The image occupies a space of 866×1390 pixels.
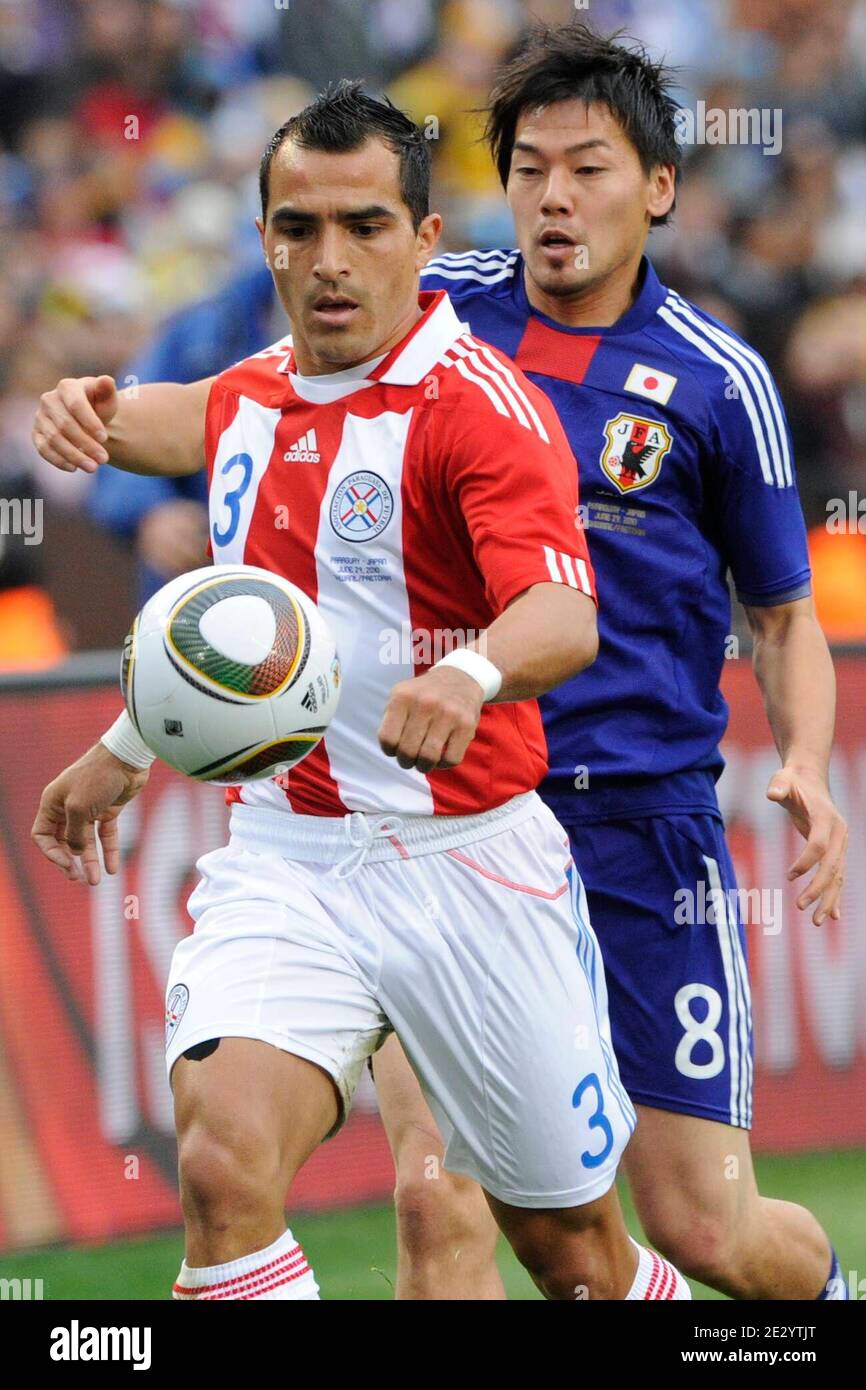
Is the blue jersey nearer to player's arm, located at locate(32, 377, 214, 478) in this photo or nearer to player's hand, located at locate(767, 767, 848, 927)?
player's hand, located at locate(767, 767, 848, 927)

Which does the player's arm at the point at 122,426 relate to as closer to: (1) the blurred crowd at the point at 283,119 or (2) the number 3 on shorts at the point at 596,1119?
(2) the number 3 on shorts at the point at 596,1119

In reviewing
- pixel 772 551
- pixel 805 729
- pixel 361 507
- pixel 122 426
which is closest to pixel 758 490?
pixel 772 551

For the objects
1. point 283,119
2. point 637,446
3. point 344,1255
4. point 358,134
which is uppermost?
point 283,119

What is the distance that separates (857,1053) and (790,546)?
2919mm

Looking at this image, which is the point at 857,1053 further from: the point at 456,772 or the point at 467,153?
the point at 467,153

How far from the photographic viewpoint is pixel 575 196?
4.44 meters

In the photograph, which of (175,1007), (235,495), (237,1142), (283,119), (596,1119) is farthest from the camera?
(283,119)

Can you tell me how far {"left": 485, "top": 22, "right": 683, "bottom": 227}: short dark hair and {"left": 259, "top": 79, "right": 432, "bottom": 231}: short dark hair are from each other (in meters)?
0.81

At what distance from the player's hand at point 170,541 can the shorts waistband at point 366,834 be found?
89.2 inches

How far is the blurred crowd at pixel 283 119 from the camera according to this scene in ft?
31.3

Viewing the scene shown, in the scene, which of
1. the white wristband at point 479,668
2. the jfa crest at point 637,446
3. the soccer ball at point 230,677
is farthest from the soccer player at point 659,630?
the white wristband at point 479,668

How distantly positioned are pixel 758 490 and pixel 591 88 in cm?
99

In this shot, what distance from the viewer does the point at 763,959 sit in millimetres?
6785

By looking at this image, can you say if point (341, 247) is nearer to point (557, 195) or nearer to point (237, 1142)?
point (557, 195)
